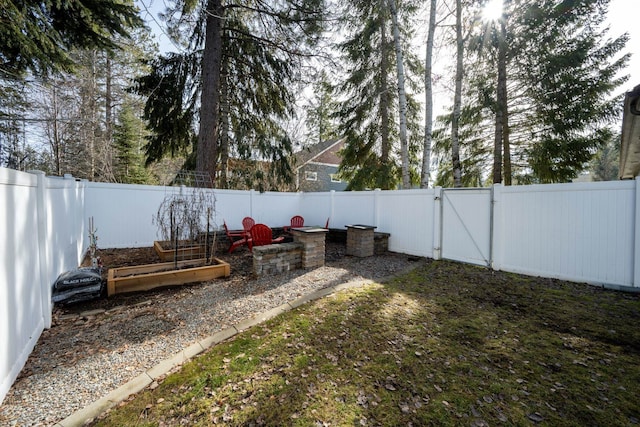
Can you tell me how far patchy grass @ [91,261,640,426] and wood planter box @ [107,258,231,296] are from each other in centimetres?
198

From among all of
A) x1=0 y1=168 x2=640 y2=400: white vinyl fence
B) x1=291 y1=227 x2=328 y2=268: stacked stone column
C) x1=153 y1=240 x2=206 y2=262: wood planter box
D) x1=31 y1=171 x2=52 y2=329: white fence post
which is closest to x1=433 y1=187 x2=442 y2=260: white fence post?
x1=0 y1=168 x2=640 y2=400: white vinyl fence

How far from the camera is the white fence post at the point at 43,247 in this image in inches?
103

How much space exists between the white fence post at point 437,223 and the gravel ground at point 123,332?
1.92m

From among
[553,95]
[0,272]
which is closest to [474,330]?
[0,272]

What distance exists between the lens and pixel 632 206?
386 cm

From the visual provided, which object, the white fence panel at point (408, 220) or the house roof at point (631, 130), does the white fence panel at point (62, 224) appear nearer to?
the house roof at point (631, 130)

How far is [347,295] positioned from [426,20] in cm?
896

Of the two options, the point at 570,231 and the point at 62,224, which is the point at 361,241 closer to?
the point at 570,231

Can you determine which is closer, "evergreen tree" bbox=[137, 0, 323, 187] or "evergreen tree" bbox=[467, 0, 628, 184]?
"evergreen tree" bbox=[467, 0, 628, 184]

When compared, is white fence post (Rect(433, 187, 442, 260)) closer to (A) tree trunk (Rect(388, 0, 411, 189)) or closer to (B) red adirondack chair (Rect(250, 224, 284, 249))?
(A) tree trunk (Rect(388, 0, 411, 189))

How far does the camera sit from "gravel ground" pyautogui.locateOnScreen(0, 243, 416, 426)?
1.88 metres

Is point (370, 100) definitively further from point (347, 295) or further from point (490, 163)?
point (347, 295)


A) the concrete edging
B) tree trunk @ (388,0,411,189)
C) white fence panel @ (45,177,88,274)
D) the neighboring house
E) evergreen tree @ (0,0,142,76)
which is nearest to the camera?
the concrete edging

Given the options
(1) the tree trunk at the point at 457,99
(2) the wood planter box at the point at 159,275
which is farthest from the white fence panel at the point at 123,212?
(1) the tree trunk at the point at 457,99
